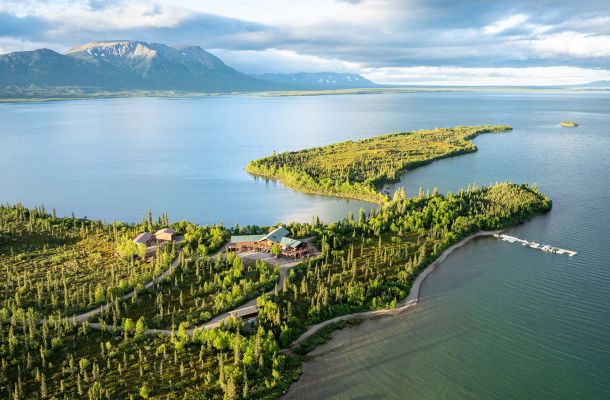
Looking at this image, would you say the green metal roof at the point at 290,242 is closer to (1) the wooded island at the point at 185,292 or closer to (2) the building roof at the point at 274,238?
(2) the building roof at the point at 274,238

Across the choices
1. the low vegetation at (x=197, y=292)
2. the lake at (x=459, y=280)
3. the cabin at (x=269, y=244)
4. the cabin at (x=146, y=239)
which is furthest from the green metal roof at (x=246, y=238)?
the lake at (x=459, y=280)

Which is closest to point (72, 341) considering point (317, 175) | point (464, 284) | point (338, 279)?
point (338, 279)

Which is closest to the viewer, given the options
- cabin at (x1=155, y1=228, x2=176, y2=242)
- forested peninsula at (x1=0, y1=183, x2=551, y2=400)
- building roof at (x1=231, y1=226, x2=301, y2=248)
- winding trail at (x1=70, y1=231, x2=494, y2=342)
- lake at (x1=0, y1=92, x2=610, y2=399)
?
forested peninsula at (x1=0, y1=183, x2=551, y2=400)

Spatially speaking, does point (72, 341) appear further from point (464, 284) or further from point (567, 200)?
point (567, 200)

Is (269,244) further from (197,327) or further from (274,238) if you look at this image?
(197,327)

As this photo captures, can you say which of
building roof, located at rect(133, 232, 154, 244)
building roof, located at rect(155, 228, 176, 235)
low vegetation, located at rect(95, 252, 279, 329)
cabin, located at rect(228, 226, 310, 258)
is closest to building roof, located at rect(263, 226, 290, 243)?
cabin, located at rect(228, 226, 310, 258)

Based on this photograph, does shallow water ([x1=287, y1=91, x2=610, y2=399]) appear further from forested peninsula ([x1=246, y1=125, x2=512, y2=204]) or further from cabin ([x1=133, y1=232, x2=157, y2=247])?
cabin ([x1=133, y1=232, x2=157, y2=247])
